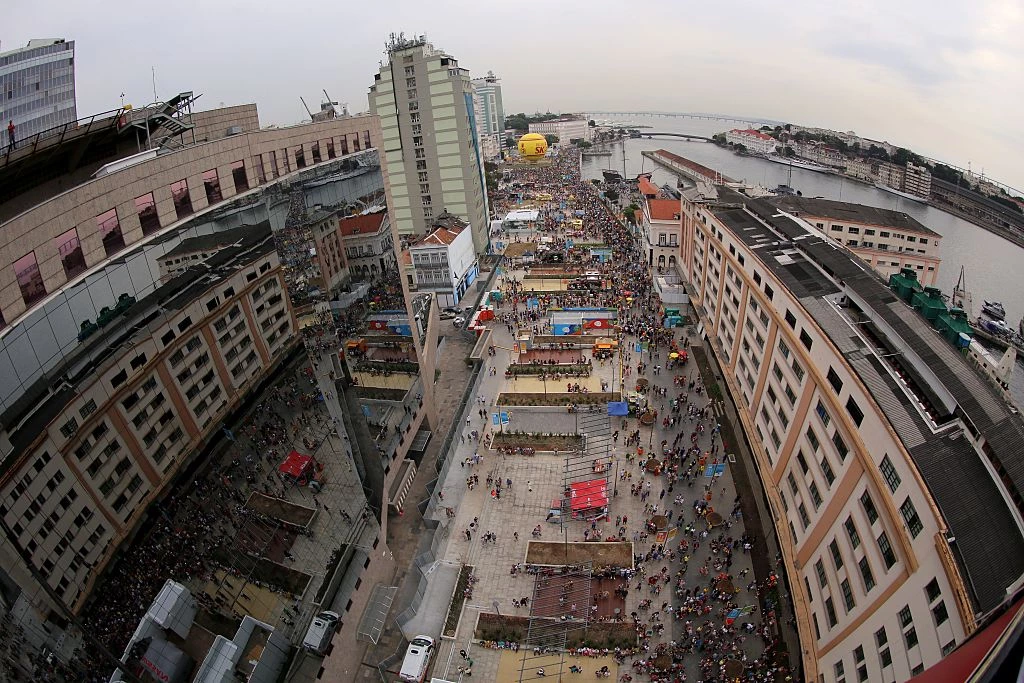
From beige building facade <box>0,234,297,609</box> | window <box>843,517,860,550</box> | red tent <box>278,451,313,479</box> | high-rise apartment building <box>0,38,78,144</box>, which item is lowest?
window <box>843,517,860,550</box>

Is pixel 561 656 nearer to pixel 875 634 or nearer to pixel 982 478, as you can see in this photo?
pixel 875 634

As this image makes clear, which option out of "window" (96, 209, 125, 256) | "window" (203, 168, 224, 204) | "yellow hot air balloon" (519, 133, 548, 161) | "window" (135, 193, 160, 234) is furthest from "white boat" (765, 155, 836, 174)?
"window" (96, 209, 125, 256)

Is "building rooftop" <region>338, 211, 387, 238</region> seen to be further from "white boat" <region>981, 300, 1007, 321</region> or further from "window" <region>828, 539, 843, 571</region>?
"white boat" <region>981, 300, 1007, 321</region>

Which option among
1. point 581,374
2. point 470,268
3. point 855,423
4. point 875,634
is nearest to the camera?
point 875,634

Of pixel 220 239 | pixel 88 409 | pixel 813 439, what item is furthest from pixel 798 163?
pixel 88 409

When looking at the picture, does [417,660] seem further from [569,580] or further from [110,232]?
[110,232]

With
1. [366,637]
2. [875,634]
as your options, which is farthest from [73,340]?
[875,634]
